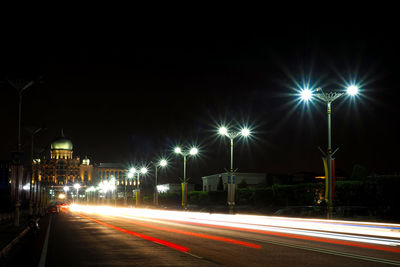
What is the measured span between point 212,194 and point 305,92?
54798mm

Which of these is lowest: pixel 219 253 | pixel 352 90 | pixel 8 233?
pixel 8 233

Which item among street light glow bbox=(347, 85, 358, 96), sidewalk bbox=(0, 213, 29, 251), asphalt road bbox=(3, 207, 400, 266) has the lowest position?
sidewalk bbox=(0, 213, 29, 251)

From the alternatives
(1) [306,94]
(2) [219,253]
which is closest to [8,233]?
(2) [219,253]

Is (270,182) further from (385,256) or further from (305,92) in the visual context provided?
(385,256)

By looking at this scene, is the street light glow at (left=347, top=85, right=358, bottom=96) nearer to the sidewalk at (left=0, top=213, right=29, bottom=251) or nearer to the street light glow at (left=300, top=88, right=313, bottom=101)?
the street light glow at (left=300, top=88, right=313, bottom=101)

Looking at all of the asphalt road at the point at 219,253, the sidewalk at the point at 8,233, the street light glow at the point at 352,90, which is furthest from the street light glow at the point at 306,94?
the sidewalk at the point at 8,233

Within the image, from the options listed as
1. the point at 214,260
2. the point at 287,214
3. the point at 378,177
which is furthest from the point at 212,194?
the point at 214,260

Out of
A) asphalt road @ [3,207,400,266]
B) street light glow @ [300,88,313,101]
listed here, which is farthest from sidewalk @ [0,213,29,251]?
street light glow @ [300,88,313,101]

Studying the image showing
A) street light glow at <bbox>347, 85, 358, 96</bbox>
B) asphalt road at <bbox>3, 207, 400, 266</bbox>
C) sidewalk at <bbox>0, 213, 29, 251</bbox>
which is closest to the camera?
asphalt road at <bbox>3, 207, 400, 266</bbox>

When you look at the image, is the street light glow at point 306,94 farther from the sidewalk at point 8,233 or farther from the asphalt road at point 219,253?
the sidewalk at point 8,233

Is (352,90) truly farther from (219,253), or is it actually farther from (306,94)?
(219,253)

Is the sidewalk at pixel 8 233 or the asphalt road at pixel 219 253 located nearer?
the asphalt road at pixel 219 253

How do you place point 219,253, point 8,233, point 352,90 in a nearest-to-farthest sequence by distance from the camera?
point 219,253
point 8,233
point 352,90

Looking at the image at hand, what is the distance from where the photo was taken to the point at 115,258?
14.4 metres
